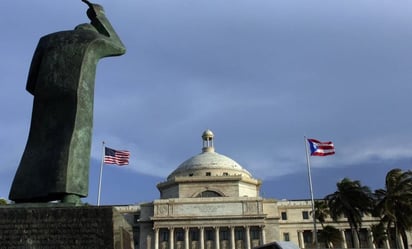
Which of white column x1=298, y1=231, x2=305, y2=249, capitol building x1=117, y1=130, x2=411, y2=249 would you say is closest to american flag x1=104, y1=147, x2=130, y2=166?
capitol building x1=117, y1=130, x2=411, y2=249

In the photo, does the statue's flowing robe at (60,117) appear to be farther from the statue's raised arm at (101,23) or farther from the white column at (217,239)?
the white column at (217,239)

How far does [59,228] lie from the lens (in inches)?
271

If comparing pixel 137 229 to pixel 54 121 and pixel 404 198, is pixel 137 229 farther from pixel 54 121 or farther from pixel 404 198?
pixel 54 121

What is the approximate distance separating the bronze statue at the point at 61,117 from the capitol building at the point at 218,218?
55.2 meters

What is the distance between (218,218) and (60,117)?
183 ft

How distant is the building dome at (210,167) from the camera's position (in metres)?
71.9

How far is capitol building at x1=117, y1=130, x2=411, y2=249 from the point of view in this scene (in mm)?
61219

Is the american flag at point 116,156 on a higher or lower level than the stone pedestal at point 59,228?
higher

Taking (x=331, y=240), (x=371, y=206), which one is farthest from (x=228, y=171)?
(x=371, y=206)

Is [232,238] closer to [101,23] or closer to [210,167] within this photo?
[210,167]

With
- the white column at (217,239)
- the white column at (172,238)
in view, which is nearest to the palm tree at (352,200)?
the white column at (217,239)

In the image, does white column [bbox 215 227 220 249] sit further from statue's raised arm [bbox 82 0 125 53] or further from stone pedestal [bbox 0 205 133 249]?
stone pedestal [bbox 0 205 133 249]

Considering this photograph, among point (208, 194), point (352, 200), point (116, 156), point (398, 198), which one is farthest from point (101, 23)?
point (208, 194)

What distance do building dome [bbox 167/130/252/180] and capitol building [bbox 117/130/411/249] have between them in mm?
2451
